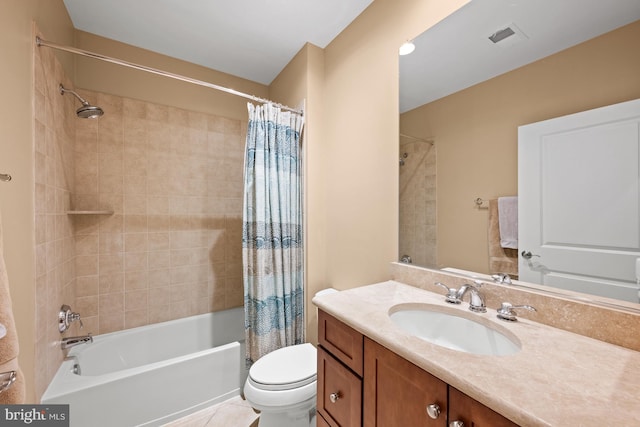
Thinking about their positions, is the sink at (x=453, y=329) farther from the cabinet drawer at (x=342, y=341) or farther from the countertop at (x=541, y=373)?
the cabinet drawer at (x=342, y=341)

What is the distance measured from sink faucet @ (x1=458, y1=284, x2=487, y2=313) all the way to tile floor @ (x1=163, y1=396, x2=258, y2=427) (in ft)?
4.91

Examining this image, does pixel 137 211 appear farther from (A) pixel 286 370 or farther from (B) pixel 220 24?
(A) pixel 286 370

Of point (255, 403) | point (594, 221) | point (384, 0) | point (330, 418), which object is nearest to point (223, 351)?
point (255, 403)

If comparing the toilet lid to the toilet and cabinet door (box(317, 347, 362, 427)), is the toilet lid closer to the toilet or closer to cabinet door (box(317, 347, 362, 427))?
the toilet

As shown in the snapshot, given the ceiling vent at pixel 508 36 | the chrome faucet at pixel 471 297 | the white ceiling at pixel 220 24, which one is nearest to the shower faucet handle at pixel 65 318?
the white ceiling at pixel 220 24

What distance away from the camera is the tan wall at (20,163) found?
99 cm

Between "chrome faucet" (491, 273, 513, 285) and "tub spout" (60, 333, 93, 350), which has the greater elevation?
"chrome faucet" (491, 273, 513, 285)

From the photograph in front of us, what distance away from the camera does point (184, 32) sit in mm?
1835

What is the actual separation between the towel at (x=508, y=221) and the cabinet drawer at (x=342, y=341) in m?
0.68

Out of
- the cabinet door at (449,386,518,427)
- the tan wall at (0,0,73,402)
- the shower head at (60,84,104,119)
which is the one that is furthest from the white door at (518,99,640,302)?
the shower head at (60,84,104,119)

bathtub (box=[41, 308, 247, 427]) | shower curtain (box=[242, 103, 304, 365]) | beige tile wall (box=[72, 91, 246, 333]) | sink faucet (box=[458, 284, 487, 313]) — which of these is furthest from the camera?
beige tile wall (box=[72, 91, 246, 333])

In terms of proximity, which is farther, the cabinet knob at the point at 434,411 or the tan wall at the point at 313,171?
the tan wall at the point at 313,171

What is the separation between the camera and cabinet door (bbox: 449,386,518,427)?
1.65 feet

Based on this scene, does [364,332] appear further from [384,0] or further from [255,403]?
[384,0]
